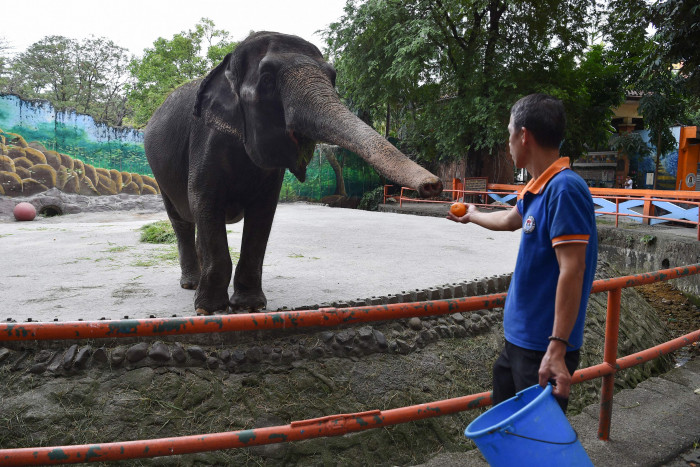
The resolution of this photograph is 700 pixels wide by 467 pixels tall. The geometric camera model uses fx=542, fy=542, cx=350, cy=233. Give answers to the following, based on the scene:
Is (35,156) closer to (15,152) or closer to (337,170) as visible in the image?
(15,152)

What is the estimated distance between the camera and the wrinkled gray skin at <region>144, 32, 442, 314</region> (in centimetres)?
303

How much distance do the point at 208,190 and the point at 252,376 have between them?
4.26 feet

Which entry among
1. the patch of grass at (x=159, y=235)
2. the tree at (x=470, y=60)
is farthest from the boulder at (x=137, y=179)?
the patch of grass at (x=159, y=235)

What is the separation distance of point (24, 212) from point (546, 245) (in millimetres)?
13077

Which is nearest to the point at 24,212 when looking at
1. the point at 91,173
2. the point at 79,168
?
the point at 79,168

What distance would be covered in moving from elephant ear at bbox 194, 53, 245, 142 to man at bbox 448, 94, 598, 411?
6.96ft

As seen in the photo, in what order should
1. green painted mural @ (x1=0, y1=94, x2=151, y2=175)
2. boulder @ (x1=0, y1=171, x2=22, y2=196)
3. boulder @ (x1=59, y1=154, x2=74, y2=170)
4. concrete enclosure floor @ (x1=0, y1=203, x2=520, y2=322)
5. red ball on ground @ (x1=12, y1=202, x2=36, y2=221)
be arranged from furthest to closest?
1. boulder @ (x1=59, y1=154, x2=74, y2=170)
2. green painted mural @ (x1=0, y1=94, x2=151, y2=175)
3. boulder @ (x1=0, y1=171, x2=22, y2=196)
4. red ball on ground @ (x1=12, y1=202, x2=36, y2=221)
5. concrete enclosure floor @ (x1=0, y1=203, x2=520, y2=322)

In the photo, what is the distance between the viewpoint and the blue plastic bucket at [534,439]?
4.68ft

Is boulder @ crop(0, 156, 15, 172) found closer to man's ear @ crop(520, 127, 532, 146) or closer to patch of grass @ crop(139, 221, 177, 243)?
patch of grass @ crop(139, 221, 177, 243)

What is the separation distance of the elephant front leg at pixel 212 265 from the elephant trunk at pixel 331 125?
97 centimetres

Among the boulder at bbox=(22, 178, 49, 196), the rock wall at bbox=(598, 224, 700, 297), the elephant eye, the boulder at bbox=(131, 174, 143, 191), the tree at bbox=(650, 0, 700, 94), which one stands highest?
the tree at bbox=(650, 0, 700, 94)

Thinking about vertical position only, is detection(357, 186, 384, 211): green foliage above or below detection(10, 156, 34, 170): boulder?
below

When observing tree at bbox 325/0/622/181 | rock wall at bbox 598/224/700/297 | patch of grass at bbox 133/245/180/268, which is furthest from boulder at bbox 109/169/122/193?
rock wall at bbox 598/224/700/297

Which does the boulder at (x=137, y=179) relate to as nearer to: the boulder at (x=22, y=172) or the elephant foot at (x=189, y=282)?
the boulder at (x=22, y=172)
